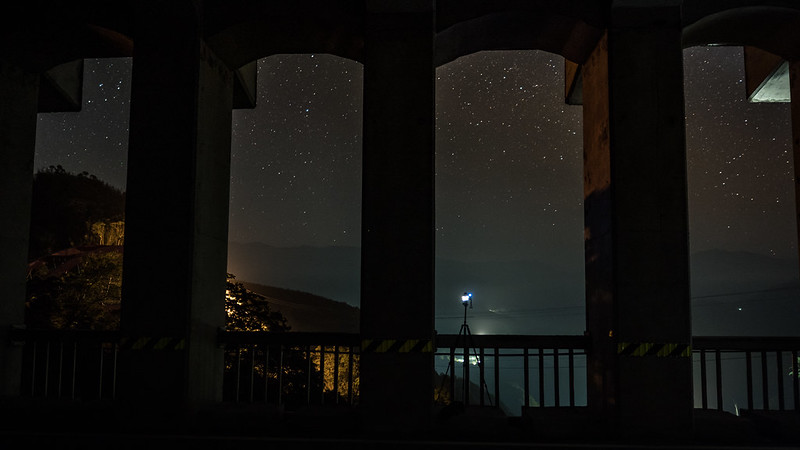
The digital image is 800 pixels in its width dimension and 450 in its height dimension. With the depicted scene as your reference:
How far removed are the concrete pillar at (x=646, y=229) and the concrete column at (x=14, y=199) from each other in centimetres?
890

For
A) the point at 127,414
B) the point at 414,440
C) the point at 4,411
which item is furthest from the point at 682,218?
the point at 4,411

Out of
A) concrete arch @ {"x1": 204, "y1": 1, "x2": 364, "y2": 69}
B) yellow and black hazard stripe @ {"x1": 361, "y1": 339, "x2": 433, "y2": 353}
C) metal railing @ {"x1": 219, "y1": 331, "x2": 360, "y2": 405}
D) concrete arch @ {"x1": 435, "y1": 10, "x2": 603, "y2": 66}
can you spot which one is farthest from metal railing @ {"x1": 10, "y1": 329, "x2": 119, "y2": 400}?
concrete arch @ {"x1": 435, "y1": 10, "x2": 603, "y2": 66}

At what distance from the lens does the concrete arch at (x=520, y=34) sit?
29.9 feet

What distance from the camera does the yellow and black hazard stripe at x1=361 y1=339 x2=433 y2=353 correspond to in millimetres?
8516

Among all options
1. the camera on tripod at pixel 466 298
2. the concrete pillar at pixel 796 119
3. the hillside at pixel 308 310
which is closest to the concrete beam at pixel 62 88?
the camera on tripod at pixel 466 298

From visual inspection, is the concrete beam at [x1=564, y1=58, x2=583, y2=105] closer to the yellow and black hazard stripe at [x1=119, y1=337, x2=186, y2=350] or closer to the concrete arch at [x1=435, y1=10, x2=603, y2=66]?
the concrete arch at [x1=435, y1=10, x2=603, y2=66]

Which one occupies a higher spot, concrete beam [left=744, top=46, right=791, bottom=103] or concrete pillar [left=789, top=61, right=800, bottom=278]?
concrete beam [left=744, top=46, right=791, bottom=103]

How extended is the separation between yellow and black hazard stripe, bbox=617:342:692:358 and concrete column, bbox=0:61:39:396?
9050 millimetres

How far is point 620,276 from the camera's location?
8.55m

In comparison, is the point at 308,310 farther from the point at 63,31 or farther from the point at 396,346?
the point at 396,346

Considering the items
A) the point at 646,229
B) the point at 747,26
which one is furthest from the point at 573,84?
the point at 646,229

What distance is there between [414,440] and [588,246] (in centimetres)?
393

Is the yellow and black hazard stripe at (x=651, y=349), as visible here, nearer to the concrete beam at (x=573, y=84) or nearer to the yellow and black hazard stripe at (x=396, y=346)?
the yellow and black hazard stripe at (x=396, y=346)

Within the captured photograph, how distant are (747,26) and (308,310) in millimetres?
126189
